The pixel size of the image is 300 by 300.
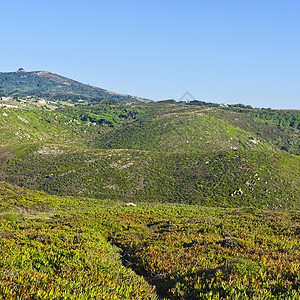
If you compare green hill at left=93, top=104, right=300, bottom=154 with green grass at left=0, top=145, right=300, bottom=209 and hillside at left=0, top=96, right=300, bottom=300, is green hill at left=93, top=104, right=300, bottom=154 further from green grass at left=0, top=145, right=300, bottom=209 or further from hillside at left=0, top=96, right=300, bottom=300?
green grass at left=0, top=145, right=300, bottom=209

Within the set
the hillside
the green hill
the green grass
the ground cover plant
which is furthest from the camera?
the green hill

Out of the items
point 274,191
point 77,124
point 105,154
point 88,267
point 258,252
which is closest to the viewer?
point 88,267

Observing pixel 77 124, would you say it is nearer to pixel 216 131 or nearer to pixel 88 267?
pixel 216 131

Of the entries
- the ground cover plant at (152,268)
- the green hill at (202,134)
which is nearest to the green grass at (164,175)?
the green hill at (202,134)

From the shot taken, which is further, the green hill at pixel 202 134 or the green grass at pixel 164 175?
the green hill at pixel 202 134

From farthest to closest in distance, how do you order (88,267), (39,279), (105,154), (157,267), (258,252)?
1. (105,154)
2. (258,252)
3. (157,267)
4. (88,267)
5. (39,279)

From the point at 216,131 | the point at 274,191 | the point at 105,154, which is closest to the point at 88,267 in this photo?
the point at 274,191

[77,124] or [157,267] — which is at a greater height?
[77,124]

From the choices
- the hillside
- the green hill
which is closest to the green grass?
the hillside

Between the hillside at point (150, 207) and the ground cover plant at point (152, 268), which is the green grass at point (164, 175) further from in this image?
the ground cover plant at point (152, 268)

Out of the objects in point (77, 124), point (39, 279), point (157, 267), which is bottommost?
point (157, 267)

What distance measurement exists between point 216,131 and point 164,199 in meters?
80.6

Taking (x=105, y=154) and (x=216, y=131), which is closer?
(x=105, y=154)

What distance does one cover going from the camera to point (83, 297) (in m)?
7.09
